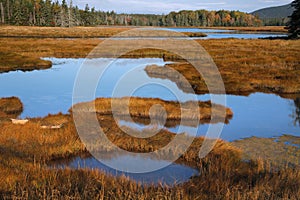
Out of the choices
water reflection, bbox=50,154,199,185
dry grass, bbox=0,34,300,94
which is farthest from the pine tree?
water reflection, bbox=50,154,199,185

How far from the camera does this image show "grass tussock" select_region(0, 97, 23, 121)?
16.1 metres

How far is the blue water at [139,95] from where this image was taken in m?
14.7

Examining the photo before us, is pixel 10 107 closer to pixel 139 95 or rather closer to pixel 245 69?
pixel 139 95

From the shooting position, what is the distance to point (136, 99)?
1802cm

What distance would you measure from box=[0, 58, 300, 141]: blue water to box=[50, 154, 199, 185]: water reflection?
11.5ft

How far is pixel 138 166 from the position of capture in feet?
34.2

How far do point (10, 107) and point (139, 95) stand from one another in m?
7.65

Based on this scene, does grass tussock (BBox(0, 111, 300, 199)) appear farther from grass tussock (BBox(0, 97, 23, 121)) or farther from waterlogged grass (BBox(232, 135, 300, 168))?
grass tussock (BBox(0, 97, 23, 121))

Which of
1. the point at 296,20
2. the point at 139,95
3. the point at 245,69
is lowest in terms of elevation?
the point at 139,95

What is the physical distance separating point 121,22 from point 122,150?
186 m

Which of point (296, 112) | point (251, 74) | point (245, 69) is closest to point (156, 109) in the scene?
point (296, 112)

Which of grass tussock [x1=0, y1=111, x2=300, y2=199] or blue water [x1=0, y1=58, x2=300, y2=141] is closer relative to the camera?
grass tussock [x1=0, y1=111, x2=300, y2=199]

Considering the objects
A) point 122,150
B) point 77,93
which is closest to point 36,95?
point 77,93

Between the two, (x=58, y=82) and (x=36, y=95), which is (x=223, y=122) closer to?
(x=36, y=95)
